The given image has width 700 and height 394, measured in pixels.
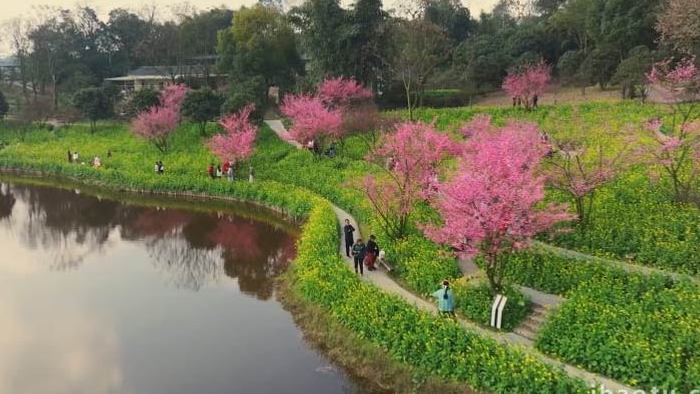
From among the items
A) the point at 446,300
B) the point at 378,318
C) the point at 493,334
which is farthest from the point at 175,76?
the point at 493,334

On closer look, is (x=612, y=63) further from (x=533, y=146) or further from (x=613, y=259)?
(x=613, y=259)

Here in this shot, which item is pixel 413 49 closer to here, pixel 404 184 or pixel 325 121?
pixel 325 121

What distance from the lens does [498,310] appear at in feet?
49.8

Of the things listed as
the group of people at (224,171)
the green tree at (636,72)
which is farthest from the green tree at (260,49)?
the green tree at (636,72)

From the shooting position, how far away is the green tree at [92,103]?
52.7 metres

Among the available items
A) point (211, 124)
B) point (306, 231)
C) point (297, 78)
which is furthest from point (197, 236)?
point (297, 78)

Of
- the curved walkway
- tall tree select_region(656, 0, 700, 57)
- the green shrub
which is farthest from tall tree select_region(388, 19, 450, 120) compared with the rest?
the green shrub

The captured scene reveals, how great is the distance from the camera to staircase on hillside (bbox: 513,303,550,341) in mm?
15055

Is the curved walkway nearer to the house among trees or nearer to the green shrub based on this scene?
the green shrub

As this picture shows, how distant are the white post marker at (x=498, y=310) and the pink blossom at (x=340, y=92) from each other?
2933 centimetres

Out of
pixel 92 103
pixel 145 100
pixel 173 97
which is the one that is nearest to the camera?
pixel 173 97

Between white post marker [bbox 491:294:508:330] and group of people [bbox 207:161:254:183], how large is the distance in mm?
22534

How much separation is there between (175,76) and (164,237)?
42873mm

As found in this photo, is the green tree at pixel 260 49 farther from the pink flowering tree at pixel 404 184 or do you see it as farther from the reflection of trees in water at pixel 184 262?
the pink flowering tree at pixel 404 184
